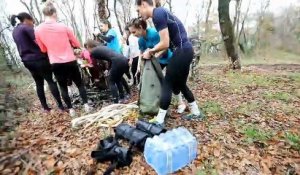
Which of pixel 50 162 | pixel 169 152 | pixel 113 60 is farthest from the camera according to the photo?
pixel 113 60

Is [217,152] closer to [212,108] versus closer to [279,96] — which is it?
[212,108]

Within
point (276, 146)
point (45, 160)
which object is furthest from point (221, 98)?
point (45, 160)

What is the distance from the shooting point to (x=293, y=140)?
3.99 metres

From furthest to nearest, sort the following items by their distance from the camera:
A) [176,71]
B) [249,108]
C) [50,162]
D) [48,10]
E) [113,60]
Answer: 1. [249,108]
2. [113,60]
3. [48,10]
4. [176,71]
5. [50,162]

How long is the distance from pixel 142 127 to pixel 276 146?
2053mm

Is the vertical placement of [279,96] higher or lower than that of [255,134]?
lower

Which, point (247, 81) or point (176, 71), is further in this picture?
point (247, 81)

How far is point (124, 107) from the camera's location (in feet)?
16.2

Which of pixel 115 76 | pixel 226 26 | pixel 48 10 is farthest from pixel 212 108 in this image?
pixel 226 26

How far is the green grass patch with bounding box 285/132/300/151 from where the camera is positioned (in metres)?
3.85

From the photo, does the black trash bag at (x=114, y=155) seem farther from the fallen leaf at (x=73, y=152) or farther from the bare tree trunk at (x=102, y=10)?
the bare tree trunk at (x=102, y=10)

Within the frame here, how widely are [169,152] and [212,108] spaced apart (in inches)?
96.9

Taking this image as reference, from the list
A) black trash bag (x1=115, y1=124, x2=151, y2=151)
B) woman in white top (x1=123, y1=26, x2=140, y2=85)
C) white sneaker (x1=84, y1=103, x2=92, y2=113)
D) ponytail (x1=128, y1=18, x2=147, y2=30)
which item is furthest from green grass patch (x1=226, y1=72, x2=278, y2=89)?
black trash bag (x1=115, y1=124, x2=151, y2=151)

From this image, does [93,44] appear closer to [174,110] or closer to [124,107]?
[124,107]
